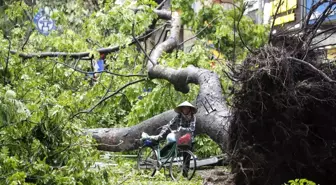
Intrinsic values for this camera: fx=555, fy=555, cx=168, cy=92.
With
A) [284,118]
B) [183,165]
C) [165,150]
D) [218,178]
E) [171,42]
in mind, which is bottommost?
[218,178]

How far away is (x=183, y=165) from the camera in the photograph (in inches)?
256

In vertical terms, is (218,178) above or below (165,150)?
below

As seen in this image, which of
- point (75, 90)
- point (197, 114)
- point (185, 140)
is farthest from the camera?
point (75, 90)

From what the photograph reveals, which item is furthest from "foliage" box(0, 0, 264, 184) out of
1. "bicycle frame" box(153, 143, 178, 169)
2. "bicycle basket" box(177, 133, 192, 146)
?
"bicycle basket" box(177, 133, 192, 146)

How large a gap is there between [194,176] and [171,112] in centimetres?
101

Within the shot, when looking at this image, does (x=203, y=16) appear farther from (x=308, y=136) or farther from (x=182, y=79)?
(x=308, y=136)

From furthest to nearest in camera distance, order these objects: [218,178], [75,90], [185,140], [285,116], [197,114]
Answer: [75,90] → [197,114] → [185,140] → [218,178] → [285,116]

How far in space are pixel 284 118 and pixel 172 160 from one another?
190 centimetres

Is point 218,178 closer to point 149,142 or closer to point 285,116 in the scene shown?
point 149,142

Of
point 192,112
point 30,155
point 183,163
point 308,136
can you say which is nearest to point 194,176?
point 183,163

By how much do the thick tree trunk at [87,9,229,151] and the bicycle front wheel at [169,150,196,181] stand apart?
348mm

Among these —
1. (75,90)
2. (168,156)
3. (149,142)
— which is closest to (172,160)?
(168,156)

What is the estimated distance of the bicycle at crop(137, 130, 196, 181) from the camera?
648cm

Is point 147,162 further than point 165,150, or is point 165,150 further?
point 147,162
